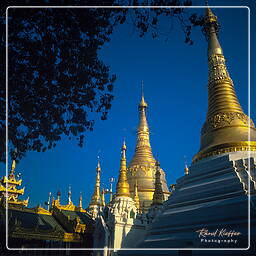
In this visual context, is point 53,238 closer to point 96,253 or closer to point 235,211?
point 96,253

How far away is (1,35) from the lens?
235 inches

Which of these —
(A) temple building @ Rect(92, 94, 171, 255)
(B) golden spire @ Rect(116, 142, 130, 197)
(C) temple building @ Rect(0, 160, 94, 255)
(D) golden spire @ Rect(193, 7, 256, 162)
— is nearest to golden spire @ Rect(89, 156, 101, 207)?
(A) temple building @ Rect(92, 94, 171, 255)

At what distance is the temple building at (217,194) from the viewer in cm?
1073

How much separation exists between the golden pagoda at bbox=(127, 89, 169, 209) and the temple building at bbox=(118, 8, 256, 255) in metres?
13.9

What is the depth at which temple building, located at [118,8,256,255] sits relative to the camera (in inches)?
422

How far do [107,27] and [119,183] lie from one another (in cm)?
1735

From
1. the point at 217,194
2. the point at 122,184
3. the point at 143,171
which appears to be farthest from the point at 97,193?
the point at 217,194

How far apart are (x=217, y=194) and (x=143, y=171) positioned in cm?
1954

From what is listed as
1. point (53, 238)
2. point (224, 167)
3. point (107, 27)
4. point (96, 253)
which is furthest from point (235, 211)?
point (53, 238)

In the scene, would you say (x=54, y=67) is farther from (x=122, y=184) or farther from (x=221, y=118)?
(x=122, y=184)

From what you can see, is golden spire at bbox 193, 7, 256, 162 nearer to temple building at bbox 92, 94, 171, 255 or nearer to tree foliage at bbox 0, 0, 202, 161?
temple building at bbox 92, 94, 171, 255

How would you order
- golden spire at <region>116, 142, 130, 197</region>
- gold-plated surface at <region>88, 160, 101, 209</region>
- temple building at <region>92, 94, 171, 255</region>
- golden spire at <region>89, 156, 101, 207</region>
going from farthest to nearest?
1. golden spire at <region>89, 156, 101, 207</region>
2. gold-plated surface at <region>88, 160, 101, 209</region>
3. golden spire at <region>116, 142, 130, 197</region>
4. temple building at <region>92, 94, 171, 255</region>

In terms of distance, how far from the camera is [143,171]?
1283 inches

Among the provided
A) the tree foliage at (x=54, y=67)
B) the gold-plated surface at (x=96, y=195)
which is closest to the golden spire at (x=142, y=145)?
the gold-plated surface at (x=96, y=195)
